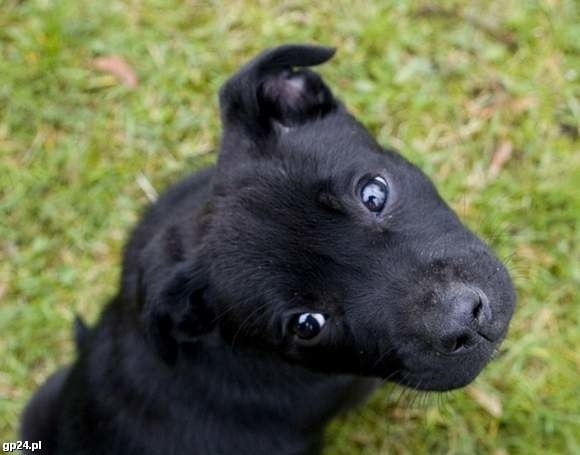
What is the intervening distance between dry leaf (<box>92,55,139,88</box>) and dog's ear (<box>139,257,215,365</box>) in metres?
2.06

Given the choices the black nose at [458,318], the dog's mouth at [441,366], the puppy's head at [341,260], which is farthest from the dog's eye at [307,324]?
the black nose at [458,318]

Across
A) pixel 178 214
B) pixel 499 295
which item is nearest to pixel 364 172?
pixel 499 295

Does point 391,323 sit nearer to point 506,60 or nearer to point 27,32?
point 506,60

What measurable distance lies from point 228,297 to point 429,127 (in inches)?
80.5

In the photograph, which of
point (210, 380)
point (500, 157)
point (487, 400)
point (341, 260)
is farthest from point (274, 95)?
point (487, 400)

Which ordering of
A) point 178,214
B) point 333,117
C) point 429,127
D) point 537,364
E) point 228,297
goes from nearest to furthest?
point 228,297 < point 333,117 < point 178,214 < point 537,364 < point 429,127

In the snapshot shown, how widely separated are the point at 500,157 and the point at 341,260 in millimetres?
2041

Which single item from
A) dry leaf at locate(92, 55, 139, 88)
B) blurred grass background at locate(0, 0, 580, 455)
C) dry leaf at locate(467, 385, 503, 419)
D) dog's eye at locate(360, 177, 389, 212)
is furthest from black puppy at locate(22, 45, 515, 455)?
dry leaf at locate(92, 55, 139, 88)

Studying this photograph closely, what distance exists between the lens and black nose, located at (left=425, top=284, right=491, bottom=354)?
98.2 inches

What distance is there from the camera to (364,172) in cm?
275

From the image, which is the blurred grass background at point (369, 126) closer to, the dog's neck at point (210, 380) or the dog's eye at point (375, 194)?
the dog's neck at point (210, 380)

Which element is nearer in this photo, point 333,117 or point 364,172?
point 364,172

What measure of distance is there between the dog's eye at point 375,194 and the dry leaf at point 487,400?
159 cm

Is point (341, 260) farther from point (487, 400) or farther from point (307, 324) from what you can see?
point (487, 400)
